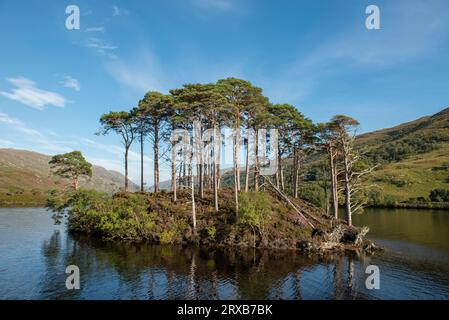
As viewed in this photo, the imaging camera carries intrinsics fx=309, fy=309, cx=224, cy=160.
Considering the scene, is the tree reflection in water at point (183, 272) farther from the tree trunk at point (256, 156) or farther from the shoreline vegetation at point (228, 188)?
the tree trunk at point (256, 156)

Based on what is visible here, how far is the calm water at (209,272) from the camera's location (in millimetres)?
24297

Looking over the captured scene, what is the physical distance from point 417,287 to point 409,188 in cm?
12142

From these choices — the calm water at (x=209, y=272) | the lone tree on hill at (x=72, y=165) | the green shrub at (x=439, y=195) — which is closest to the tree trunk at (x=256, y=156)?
the calm water at (x=209, y=272)

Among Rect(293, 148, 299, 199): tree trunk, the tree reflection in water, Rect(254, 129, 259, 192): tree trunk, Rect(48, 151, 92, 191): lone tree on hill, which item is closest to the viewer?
the tree reflection in water

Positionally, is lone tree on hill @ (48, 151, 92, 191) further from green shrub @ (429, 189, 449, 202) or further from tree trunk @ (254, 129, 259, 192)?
green shrub @ (429, 189, 449, 202)

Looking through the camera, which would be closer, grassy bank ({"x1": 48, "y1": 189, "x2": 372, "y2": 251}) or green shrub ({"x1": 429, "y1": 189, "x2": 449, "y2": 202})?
grassy bank ({"x1": 48, "y1": 189, "x2": 372, "y2": 251})

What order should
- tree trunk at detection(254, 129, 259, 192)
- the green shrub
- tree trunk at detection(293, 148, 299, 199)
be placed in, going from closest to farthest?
tree trunk at detection(254, 129, 259, 192)
tree trunk at detection(293, 148, 299, 199)
the green shrub

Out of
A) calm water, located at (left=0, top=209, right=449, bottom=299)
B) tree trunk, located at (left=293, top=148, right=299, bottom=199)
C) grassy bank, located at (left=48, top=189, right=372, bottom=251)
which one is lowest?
calm water, located at (left=0, top=209, right=449, bottom=299)

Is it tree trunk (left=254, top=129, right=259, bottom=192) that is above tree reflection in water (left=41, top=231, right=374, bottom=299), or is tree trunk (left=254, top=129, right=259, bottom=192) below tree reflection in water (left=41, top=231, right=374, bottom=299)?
above

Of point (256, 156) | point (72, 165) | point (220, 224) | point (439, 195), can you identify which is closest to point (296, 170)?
point (256, 156)

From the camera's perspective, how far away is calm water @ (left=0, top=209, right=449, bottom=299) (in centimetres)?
2430

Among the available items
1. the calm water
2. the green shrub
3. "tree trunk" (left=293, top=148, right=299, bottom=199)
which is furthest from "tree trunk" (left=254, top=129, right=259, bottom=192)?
the green shrub
